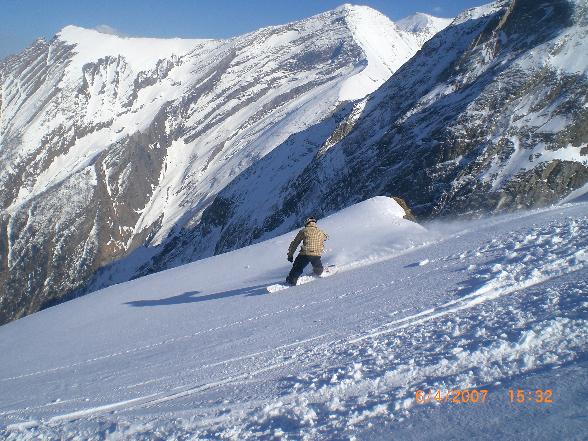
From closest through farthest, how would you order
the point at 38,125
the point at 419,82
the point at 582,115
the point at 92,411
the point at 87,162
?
the point at 92,411 → the point at 582,115 → the point at 419,82 → the point at 87,162 → the point at 38,125

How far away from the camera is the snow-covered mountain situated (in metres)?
128

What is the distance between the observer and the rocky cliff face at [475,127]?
111ft

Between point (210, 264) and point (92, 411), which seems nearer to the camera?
point (92, 411)

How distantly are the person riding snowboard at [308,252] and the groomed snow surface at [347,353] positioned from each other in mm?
428

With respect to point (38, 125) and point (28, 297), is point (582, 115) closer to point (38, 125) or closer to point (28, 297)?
point (28, 297)

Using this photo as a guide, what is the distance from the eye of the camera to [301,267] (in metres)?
9.18

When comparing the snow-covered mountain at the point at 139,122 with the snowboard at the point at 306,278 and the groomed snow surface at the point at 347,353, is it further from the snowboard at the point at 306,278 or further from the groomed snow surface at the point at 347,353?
the groomed snow surface at the point at 347,353

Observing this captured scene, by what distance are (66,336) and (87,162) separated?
5960 inches

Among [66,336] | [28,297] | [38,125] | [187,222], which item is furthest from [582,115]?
[38,125]

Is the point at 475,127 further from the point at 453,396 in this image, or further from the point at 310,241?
the point at 453,396

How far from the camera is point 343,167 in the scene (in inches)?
2201

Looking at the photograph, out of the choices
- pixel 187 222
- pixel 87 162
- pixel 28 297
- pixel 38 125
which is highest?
pixel 38 125

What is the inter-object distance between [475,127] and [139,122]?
141 meters
